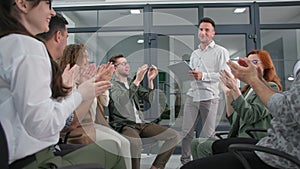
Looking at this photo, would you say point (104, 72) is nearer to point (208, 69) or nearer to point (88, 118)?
point (88, 118)

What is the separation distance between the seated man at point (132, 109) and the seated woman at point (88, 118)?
2.7 inches

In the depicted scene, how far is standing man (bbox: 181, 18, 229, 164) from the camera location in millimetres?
1940

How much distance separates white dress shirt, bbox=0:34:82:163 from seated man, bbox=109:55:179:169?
1.08 m

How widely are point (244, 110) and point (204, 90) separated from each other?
0.65m

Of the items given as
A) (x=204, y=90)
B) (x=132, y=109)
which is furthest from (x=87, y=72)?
(x=204, y=90)

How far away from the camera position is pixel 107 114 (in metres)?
2.08

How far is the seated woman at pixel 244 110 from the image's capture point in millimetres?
1864

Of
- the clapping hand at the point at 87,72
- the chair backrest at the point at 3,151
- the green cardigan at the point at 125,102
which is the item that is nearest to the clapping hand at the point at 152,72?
the green cardigan at the point at 125,102

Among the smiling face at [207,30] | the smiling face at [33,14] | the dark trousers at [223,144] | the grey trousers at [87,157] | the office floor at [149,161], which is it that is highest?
the smiling face at [207,30]

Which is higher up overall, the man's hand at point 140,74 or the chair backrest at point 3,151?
the man's hand at point 140,74

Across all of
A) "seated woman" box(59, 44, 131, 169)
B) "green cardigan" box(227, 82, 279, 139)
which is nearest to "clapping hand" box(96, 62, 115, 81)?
"seated woman" box(59, 44, 131, 169)

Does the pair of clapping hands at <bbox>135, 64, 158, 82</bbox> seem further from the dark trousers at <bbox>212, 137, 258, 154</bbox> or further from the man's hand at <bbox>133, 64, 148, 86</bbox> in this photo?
the dark trousers at <bbox>212, 137, 258, 154</bbox>

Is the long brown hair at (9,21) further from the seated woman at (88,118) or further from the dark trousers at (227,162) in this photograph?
the dark trousers at (227,162)

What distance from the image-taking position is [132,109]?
2.01m
